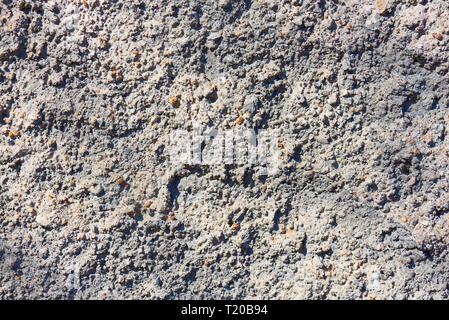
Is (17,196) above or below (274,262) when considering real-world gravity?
above

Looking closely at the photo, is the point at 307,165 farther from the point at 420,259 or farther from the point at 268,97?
the point at 420,259

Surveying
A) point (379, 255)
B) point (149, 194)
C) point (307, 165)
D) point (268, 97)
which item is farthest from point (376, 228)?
point (149, 194)

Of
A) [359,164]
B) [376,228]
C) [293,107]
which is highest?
[293,107]

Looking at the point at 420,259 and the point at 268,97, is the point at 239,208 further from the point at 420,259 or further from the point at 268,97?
the point at 420,259

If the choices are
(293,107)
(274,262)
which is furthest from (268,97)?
(274,262)

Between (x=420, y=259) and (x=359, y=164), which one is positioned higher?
(x=359, y=164)
